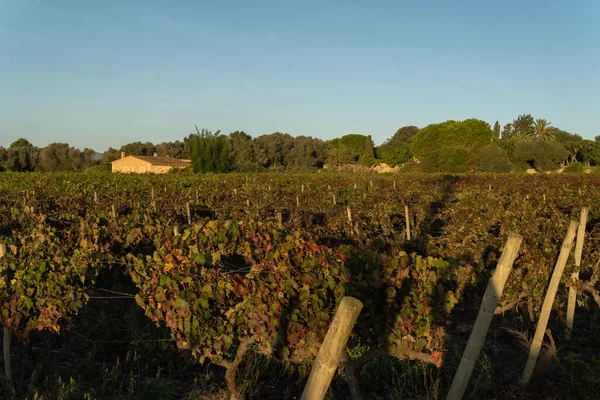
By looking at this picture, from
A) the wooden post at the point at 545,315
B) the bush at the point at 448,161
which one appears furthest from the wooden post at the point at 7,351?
the bush at the point at 448,161

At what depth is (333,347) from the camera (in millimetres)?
2127

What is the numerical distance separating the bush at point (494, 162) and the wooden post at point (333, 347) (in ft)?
196

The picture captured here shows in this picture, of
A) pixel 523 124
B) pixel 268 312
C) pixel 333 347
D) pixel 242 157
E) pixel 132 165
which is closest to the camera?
pixel 333 347

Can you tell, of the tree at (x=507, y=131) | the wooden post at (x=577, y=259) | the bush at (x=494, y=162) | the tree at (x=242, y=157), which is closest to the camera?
the wooden post at (x=577, y=259)

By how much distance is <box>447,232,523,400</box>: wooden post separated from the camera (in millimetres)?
3064

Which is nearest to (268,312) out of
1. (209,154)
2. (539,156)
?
(209,154)

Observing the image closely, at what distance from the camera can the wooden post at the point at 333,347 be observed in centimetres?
206

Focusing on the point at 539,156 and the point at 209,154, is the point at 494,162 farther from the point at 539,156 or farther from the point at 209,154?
the point at 209,154

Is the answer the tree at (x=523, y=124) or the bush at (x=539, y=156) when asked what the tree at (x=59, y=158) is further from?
the tree at (x=523, y=124)

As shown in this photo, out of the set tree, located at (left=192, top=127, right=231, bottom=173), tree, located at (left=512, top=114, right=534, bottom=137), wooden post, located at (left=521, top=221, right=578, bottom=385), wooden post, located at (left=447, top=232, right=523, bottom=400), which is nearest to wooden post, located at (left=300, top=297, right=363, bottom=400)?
wooden post, located at (left=447, top=232, right=523, bottom=400)

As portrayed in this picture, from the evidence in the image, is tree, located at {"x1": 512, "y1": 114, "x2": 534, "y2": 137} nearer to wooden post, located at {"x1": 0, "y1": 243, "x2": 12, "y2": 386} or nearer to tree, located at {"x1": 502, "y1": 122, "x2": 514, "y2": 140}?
tree, located at {"x1": 502, "y1": 122, "x2": 514, "y2": 140}

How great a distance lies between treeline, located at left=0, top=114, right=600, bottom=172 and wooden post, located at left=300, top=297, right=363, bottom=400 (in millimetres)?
49117

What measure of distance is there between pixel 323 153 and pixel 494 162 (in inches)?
924

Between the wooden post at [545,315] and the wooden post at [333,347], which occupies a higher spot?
the wooden post at [333,347]
